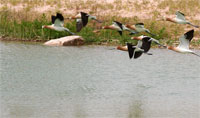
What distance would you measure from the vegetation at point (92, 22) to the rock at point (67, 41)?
2.36 ft

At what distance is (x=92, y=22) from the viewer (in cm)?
3678

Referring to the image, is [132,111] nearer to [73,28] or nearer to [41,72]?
[41,72]

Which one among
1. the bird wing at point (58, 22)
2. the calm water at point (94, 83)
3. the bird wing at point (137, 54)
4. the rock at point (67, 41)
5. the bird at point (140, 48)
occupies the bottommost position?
the rock at point (67, 41)

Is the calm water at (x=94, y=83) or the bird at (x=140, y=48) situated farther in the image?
the bird at (x=140, y=48)

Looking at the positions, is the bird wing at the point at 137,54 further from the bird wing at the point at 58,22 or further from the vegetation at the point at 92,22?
the vegetation at the point at 92,22

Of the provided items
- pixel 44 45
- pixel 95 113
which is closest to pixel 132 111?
pixel 95 113

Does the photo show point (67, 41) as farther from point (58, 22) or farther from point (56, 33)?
point (58, 22)

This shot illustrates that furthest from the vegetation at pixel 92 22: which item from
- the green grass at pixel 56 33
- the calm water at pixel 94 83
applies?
the calm water at pixel 94 83

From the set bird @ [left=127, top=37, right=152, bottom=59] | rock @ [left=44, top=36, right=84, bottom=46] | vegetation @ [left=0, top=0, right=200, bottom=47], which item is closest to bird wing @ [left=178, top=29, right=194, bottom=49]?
bird @ [left=127, top=37, right=152, bottom=59]

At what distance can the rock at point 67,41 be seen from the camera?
31.1 m

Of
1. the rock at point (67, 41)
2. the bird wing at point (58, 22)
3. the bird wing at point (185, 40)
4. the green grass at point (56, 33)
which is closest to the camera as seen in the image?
the bird wing at point (185, 40)

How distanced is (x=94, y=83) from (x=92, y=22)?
15.7 meters

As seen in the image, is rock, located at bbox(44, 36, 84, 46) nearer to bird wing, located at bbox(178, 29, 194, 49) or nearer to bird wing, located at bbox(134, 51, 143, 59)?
bird wing, located at bbox(134, 51, 143, 59)

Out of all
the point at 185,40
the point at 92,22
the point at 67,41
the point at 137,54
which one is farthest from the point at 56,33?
the point at 185,40
